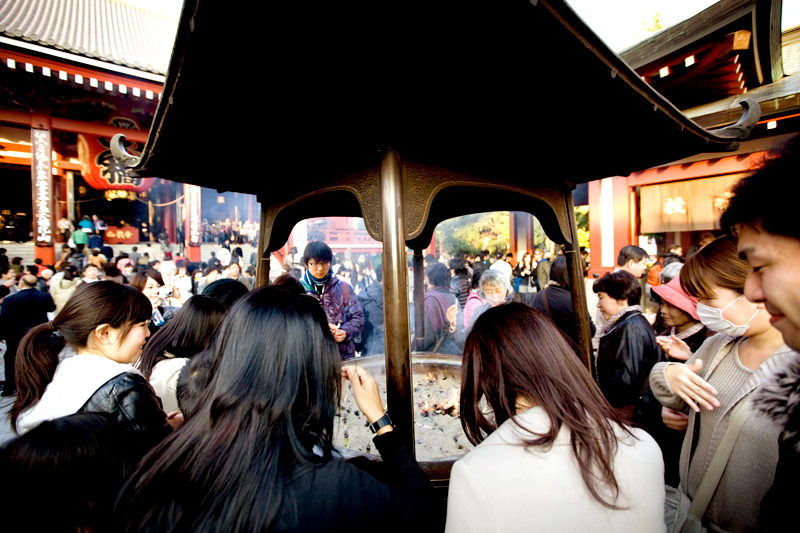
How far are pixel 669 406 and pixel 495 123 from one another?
1510 mm

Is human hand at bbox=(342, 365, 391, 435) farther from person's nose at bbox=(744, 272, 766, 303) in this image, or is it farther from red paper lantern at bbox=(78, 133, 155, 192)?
red paper lantern at bbox=(78, 133, 155, 192)

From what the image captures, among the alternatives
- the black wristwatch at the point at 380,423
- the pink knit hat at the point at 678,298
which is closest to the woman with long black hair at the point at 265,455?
the black wristwatch at the point at 380,423

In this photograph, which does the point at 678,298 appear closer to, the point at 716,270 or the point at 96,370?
the point at 716,270

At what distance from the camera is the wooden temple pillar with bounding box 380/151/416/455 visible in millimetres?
1795

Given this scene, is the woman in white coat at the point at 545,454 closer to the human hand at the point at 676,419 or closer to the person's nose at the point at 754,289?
the person's nose at the point at 754,289

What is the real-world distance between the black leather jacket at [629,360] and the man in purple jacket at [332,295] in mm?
2516

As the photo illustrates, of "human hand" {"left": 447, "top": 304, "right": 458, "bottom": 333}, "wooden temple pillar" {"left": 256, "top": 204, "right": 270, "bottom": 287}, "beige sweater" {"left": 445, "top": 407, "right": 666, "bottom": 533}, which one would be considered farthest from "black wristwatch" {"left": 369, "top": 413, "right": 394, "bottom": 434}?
"human hand" {"left": 447, "top": 304, "right": 458, "bottom": 333}

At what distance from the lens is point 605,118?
1893mm

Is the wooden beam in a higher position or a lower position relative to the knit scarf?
higher

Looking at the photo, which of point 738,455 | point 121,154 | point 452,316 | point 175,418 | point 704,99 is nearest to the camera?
point 738,455

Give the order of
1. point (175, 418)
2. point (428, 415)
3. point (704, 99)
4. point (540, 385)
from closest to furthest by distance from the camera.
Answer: point (540, 385) < point (175, 418) < point (428, 415) < point (704, 99)

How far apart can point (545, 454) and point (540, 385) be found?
7.3 inches

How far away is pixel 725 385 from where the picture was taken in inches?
54.8

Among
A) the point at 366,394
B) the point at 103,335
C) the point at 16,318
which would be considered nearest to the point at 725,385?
the point at 366,394
